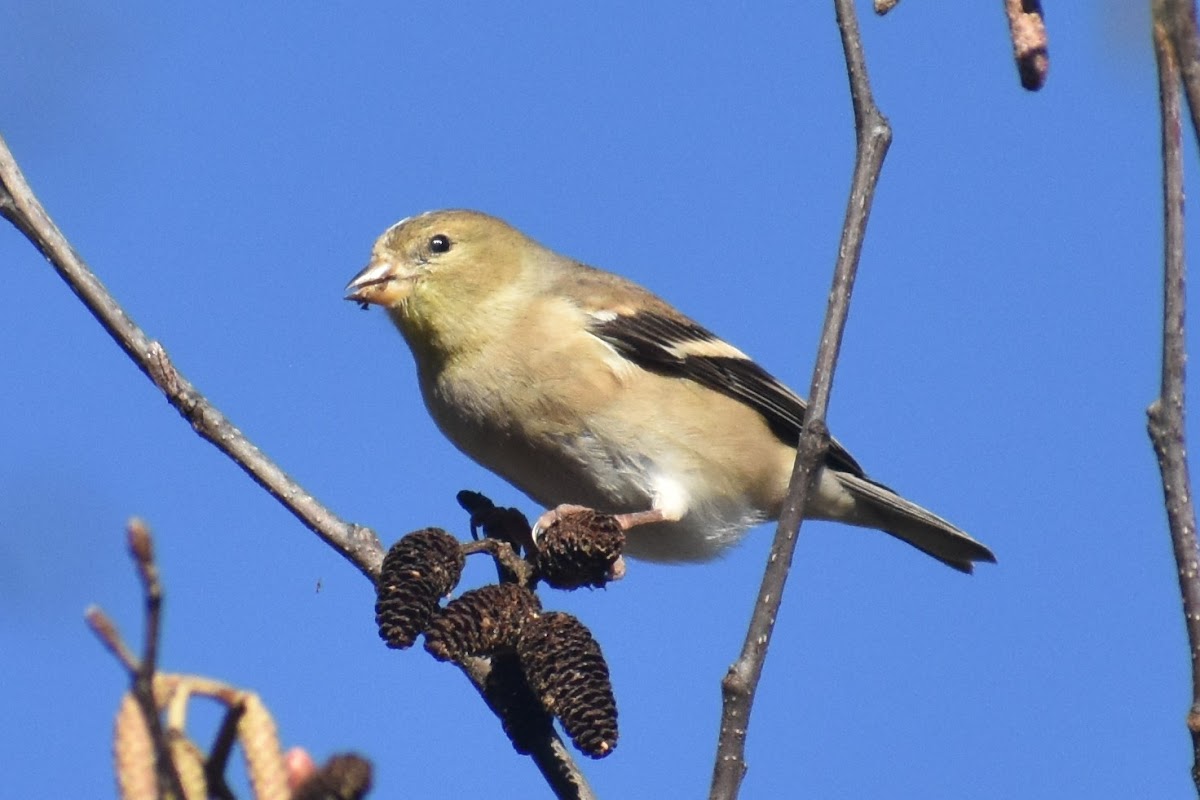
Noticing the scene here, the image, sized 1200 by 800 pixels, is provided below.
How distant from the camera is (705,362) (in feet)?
20.3

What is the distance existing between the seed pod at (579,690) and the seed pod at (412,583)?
0.87ft

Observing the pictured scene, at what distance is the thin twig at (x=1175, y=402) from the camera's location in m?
1.98

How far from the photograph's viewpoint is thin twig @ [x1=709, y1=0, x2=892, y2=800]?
2408 mm

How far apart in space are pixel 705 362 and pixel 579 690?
3.35 m

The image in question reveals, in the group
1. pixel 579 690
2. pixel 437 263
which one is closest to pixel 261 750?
pixel 579 690

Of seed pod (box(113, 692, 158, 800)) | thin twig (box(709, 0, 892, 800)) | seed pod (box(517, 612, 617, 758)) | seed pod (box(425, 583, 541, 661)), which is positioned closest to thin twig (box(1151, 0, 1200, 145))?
thin twig (box(709, 0, 892, 800))

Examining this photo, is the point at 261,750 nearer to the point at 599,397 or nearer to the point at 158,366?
the point at 158,366

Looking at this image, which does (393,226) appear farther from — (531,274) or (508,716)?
(508,716)

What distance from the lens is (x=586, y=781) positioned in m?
3.13

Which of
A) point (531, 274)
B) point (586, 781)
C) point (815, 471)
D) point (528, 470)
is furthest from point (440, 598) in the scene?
point (531, 274)

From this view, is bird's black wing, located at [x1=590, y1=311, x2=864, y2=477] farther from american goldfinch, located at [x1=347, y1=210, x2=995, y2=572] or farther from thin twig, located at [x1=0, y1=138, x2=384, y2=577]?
thin twig, located at [x1=0, y1=138, x2=384, y2=577]

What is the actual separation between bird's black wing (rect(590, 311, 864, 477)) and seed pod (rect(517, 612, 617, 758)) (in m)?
2.90

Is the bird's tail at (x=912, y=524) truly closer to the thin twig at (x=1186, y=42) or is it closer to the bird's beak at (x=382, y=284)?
the bird's beak at (x=382, y=284)

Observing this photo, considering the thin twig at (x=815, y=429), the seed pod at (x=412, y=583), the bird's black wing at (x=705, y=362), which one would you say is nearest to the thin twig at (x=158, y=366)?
the seed pod at (x=412, y=583)
